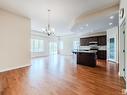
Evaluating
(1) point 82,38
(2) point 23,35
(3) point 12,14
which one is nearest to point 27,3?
(3) point 12,14

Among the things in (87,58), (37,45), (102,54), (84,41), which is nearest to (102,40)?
(102,54)

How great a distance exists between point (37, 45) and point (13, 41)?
22.9 ft

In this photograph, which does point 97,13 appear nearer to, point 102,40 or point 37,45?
point 102,40

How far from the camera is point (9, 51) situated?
5.29m

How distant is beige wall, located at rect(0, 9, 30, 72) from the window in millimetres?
5534

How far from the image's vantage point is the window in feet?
39.0

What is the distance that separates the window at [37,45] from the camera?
1190cm

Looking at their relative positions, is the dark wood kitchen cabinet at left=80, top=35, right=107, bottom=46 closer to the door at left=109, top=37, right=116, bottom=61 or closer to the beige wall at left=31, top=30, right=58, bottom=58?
the door at left=109, top=37, right=116, bottom=61

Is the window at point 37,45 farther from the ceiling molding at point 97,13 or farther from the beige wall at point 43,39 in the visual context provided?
the ceiling molding at point 97,13

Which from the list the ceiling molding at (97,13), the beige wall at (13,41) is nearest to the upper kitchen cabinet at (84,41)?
the ceiling molding at (97,13)

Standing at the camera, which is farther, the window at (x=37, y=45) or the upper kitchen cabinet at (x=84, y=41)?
the window at (x=37, y=45)

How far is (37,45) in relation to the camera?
12445 mm

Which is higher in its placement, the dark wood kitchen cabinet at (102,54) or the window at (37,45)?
the window at (37,45)

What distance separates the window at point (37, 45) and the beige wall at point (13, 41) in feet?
18.2
